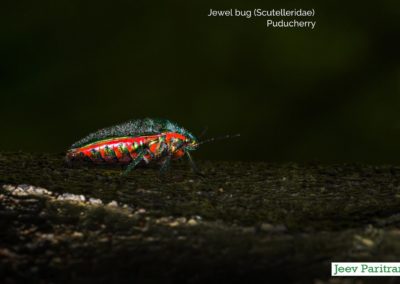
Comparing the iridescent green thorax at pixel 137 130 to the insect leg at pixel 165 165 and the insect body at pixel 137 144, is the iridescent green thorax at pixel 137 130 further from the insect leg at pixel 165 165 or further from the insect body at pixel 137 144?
the insect leg at pixel 165 165

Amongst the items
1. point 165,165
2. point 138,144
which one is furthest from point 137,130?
point 165,165

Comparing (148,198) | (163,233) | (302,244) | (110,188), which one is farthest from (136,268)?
(110,188)

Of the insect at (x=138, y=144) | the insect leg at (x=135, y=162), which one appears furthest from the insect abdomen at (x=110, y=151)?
the insect leg at (x=135, y=162)

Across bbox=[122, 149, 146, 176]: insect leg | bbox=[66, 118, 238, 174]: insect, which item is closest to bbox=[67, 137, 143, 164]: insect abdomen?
bbox=[66, 118, 238, 174]: insect

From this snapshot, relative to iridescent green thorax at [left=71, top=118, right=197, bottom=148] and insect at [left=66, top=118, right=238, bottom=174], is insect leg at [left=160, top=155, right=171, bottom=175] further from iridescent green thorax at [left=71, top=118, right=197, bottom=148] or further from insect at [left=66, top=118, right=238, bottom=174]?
iridescent green thorax at [left=71, top=118, right=197, bottom=148]

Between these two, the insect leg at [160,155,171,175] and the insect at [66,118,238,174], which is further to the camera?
the insect at [66,118,238,174]

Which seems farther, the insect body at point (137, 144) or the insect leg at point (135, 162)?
the insect body at point (137, 144)

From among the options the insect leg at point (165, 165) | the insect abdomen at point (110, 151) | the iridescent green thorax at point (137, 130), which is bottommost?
the insect leg at point (165, 165)

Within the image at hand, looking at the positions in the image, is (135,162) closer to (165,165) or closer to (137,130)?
(165,165)

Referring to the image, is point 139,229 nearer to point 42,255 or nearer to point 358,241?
point 42,255
